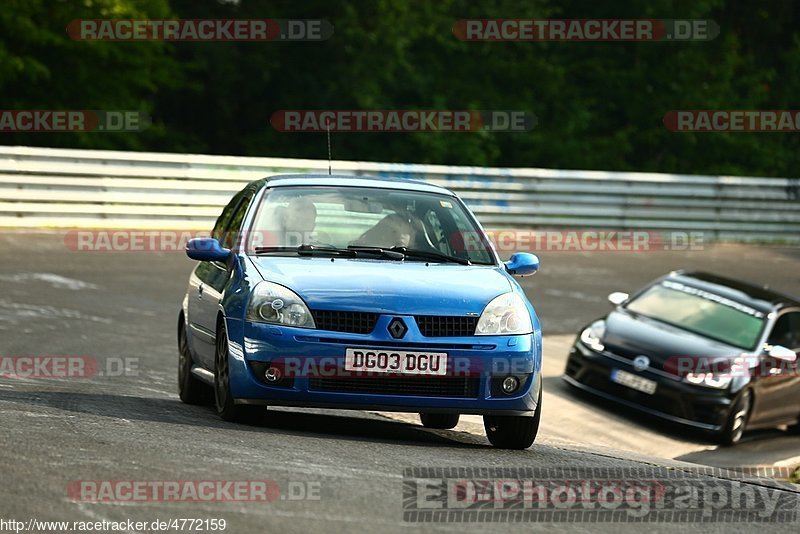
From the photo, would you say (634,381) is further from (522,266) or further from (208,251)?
(208,251)

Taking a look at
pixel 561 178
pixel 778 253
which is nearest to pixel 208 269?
pixel 561 178

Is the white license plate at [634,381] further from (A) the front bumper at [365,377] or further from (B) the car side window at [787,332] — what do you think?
(A) the front bumper at [365,377]

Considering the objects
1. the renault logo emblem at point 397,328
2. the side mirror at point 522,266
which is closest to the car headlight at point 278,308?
the renault logo emblem at point 397,328

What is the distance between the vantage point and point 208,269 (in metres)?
10.4

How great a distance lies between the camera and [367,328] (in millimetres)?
8633

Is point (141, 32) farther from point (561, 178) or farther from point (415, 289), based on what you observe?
point (415, 289)

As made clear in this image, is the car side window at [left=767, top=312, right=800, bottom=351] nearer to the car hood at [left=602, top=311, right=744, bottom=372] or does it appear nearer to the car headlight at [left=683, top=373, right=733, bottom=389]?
the car hood at [left=602, top=311, right=744, bottom=372]

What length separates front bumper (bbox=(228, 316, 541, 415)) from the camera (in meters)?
8.59

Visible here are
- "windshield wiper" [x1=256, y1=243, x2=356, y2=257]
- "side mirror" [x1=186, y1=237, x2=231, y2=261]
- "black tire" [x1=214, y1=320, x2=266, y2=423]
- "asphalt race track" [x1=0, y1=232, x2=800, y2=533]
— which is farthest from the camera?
"side mirror" [x1=186, y1=237, x2=231, y2=261]

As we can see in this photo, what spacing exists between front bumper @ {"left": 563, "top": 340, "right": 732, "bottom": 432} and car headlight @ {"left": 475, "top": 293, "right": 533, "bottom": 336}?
6.51 metres

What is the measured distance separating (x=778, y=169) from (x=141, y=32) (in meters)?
16.7

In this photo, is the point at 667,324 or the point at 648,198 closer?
the point at 667,324

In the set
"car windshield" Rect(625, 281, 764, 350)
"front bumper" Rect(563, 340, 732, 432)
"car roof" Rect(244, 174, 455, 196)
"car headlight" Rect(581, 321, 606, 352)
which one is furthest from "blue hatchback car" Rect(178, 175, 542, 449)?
"car windshield" Rect(625, 281, 764, 350)

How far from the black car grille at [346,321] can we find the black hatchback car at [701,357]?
7141 mm
